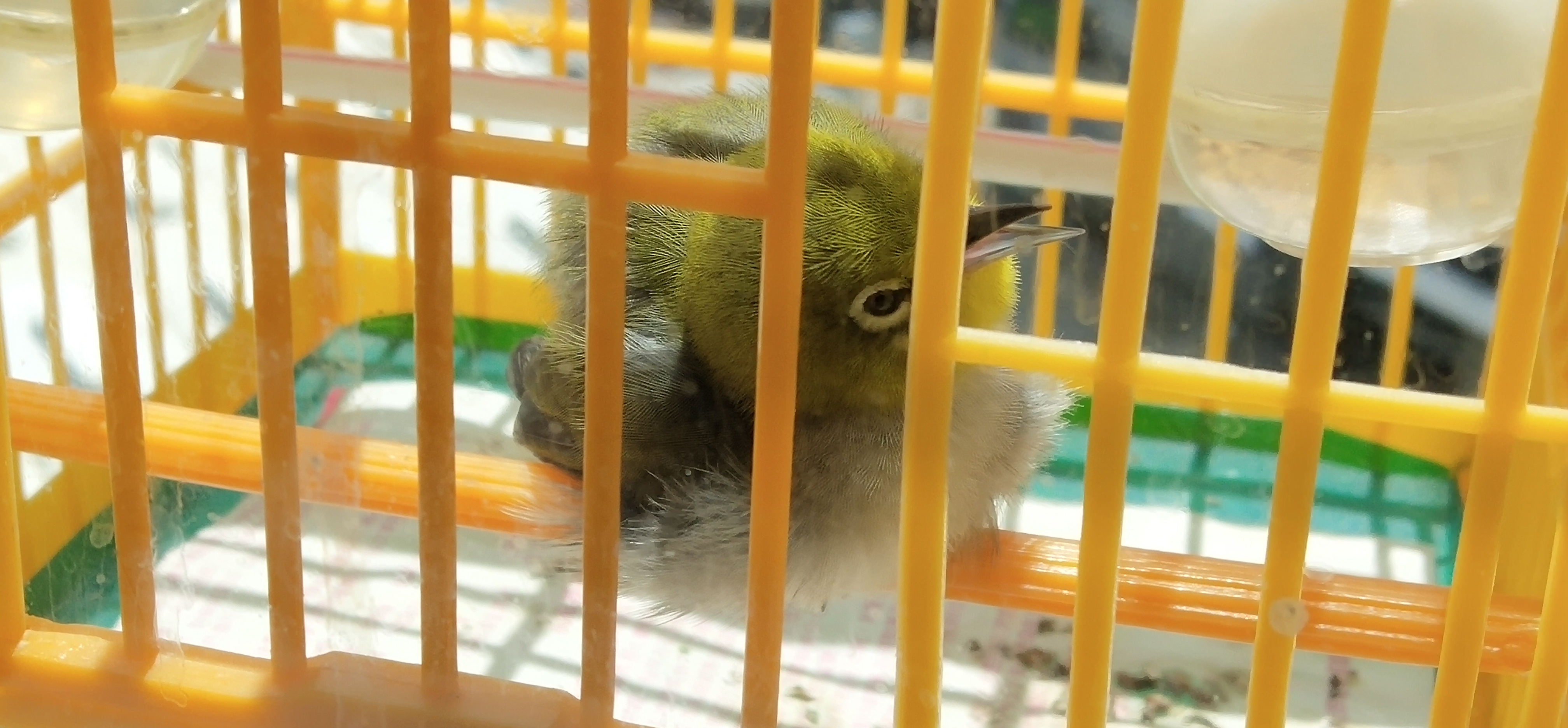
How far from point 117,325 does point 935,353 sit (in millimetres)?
300

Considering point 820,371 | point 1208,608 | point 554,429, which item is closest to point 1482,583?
point 1208,608

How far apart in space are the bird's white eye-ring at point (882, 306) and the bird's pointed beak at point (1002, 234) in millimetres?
31

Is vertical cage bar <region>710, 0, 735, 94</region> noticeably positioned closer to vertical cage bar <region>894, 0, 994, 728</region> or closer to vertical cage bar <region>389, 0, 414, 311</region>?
vertical cage bar <region>389, 0, 414, 311</region>

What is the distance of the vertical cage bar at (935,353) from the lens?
411 millimetres

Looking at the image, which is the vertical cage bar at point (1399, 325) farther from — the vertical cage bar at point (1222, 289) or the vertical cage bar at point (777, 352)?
the vertical cage bar at point (777, 352)

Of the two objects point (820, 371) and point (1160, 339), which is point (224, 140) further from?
point (1160, 339)

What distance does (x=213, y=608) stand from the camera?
632 mm

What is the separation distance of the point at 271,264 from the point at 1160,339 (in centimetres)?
55

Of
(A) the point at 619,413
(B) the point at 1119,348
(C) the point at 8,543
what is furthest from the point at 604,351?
(C) the point at 8,543

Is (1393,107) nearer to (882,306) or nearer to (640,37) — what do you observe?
(882,306)

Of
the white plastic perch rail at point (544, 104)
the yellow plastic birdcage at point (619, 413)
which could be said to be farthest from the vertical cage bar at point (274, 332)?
the white plastic perch rail at point (544, 104)

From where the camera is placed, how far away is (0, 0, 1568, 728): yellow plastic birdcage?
0.42 metres

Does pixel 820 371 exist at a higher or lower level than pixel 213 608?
higher

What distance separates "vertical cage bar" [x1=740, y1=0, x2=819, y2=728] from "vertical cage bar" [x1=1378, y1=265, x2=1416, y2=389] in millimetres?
499
